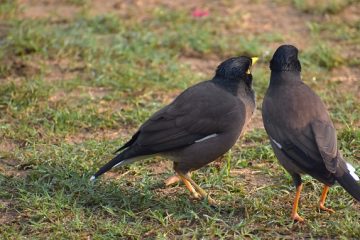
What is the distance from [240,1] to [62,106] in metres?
3.73

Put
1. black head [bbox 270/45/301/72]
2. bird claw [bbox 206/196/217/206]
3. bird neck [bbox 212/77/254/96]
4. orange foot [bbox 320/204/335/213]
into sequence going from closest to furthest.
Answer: orange foot [bbox 320/204/335/213]
bird claw [bbox 206/196/217/206]
black head [bbox 270/45/301/72]
bird neck [bbox 212/77/254/96]

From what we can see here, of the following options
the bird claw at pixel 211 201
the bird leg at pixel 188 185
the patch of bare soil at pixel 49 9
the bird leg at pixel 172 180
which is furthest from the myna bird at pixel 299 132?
the patch of bare soil at pixel 49 9

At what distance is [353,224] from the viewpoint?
5547mm

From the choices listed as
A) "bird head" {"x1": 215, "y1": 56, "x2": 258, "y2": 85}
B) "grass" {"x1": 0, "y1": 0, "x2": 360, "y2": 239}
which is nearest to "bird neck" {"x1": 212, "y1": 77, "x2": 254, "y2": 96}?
"bird head" {"x1": 215, "y1": 56, "x2": 258, "y2": 85}

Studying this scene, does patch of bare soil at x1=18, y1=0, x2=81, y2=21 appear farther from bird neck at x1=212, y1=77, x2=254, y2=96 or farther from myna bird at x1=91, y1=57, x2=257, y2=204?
Result: myna bird at x1=91, y1=57, x2=257, y2=204

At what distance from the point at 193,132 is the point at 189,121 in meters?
0.09

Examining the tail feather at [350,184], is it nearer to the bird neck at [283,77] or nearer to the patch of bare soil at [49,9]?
the bird neck at [283,77]

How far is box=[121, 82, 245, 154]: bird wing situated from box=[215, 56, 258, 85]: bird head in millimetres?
208

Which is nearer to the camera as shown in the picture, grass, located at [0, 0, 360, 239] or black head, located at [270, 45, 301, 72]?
grass, located at [0, 0, 360, 239]

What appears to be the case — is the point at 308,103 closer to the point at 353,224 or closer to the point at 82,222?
the point at 353,224

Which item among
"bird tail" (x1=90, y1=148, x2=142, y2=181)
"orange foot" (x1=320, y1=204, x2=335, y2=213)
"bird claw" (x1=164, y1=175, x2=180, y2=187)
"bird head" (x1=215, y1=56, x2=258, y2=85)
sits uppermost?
"bird head" (x1=215, y1=56, x2=258, y2=85)

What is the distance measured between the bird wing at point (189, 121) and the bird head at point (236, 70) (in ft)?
0.68

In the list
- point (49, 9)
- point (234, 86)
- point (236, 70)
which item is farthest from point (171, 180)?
point (49, 9)

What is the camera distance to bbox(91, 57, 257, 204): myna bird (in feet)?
20.3
